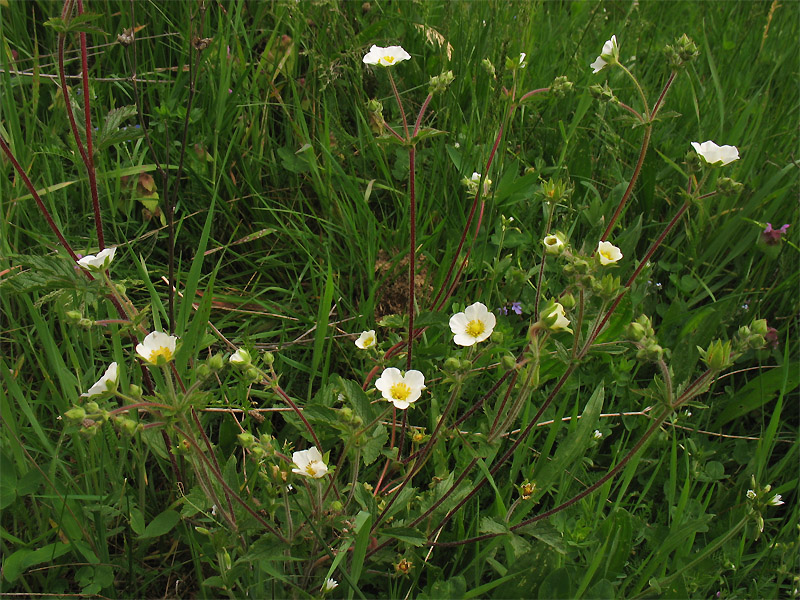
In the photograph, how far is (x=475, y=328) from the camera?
1.63 meters

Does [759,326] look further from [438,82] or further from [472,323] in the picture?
[438,82]

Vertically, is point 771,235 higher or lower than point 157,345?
lower

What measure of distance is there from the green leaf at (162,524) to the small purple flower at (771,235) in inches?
86.8

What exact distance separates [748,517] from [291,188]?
1851 millimetres

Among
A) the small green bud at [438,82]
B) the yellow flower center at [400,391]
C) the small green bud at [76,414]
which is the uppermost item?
the small green bud at [438,82]

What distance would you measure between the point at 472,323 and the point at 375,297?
73 cm

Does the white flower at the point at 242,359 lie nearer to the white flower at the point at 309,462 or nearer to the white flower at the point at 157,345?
the white flower at the point at 157,345

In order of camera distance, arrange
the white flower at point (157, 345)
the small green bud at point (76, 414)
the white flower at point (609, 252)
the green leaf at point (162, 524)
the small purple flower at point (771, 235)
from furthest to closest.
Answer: the small purple flower at point (771, 235) < the green leaf at point (162, 524) < the white flower at point (609, 252) < the white flower at point (157, 345) < the small green bud at point (76, 414)

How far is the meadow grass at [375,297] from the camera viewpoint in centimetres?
164

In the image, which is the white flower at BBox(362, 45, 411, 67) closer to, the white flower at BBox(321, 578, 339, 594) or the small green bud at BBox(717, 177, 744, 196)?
the small green bud at BBox(717, 177, 744, 196)

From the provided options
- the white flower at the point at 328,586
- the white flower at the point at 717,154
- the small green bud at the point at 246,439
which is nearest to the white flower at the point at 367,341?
the small green bud at the point at 246,439

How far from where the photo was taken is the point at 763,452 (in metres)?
1.88

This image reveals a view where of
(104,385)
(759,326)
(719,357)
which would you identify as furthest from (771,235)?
(104,385)

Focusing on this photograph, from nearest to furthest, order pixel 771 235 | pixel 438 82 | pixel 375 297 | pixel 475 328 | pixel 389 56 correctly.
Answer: pixel 475 328, pixel 438 82, pixel 389 56, pixel 375 297, pixel 771 235
